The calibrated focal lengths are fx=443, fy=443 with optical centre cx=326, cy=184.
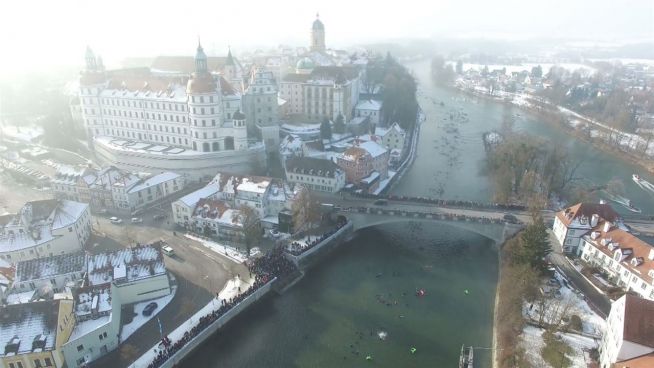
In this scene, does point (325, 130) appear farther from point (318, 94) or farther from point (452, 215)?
point (452, 215)

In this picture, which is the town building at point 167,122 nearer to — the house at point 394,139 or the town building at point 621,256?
the house at point 394,139

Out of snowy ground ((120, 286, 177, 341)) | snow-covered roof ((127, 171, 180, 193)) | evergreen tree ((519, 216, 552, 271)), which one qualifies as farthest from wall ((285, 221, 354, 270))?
snow-covered roof ((127, 171, 180, 193))

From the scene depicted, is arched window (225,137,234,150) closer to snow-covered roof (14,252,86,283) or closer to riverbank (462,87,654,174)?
snow-covered roof (14,252,86,283)

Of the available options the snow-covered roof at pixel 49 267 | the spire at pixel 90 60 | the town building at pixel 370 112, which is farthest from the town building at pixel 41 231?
the town building at pixel 370 112

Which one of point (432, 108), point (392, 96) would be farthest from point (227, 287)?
point (432, 108)

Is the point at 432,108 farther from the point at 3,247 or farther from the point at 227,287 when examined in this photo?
the point at 3,247

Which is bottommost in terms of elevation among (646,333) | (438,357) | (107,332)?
(438,357)

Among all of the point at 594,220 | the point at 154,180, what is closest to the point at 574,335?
the point at 594,220
